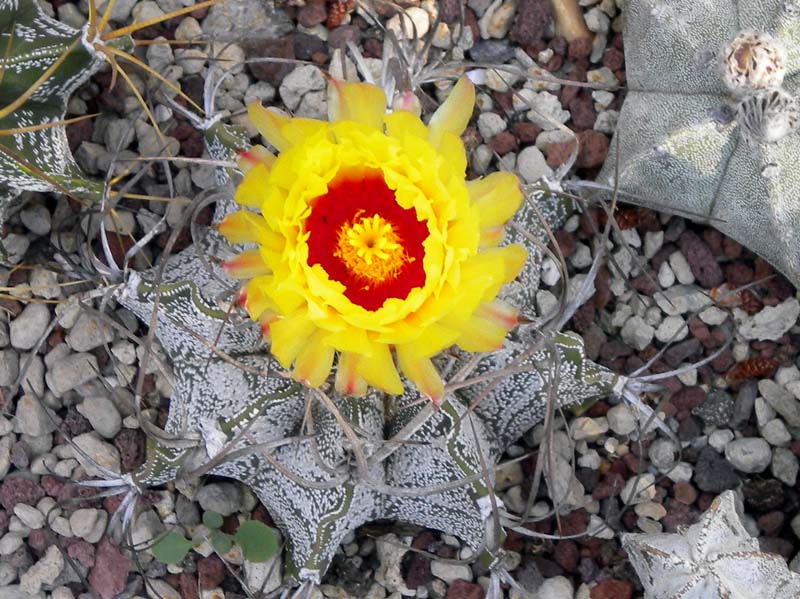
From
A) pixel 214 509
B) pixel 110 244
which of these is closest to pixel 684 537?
pixel 214 509

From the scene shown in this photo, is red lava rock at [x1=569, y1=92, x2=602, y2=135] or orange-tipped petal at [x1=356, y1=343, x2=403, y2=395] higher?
orange-tipped petal at [x1=356, y1=343, x2=403, y2=395]

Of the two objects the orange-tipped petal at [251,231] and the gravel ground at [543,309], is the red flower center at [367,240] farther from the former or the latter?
the gravel ground at [543,309]

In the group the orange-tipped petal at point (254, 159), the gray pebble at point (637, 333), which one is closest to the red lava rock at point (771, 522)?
the gray pebble at point (637, 333)

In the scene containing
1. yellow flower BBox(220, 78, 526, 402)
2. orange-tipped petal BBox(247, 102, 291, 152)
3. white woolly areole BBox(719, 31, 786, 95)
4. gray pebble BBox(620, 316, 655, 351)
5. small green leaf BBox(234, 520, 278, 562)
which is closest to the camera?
yellow flower BBox(220, 78, 526, 402)

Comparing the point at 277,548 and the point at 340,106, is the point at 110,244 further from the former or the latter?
the point at 340,106

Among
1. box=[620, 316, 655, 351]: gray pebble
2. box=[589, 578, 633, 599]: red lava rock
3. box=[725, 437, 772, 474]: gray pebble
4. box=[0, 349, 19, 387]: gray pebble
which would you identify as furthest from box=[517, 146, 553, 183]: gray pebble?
box=[0, 349, 19, 387]: gray pebble

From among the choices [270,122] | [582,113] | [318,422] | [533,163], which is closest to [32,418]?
[318,422]

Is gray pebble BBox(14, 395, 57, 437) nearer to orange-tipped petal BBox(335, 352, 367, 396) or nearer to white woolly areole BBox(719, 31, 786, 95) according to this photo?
orange-tipped petal BBox(335, 352, 367, 396)

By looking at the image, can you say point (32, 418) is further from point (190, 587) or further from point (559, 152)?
point (559, 152)
